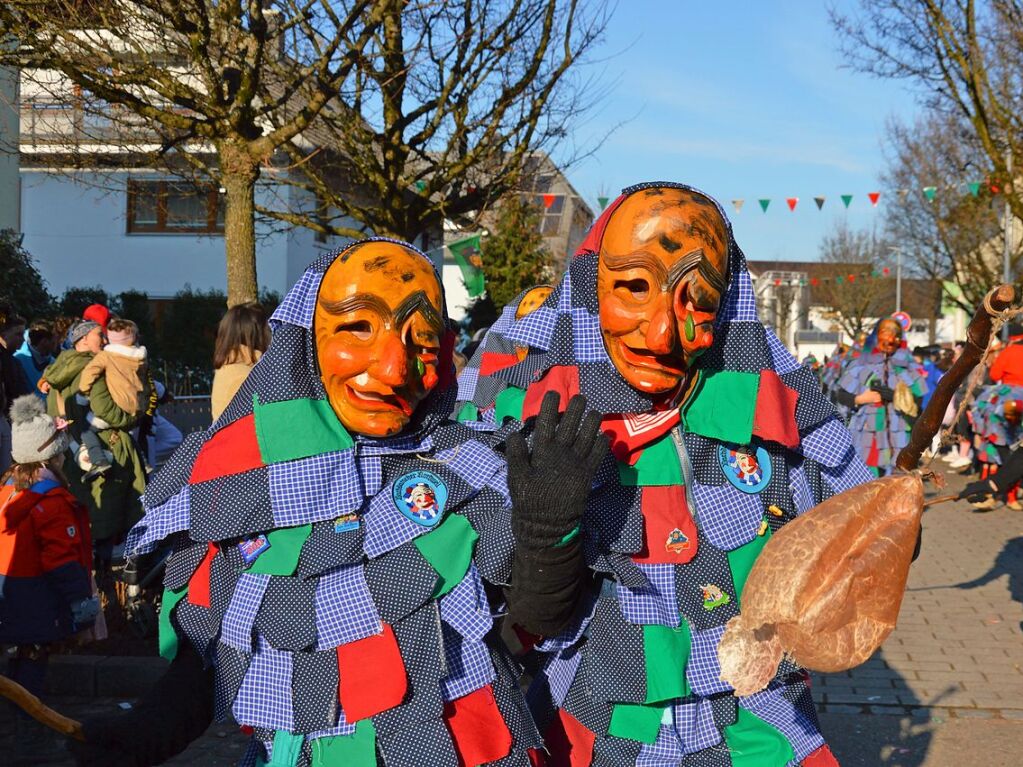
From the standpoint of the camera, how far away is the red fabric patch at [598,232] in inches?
109

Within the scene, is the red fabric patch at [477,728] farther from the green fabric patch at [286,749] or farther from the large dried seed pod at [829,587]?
the large dried seed pod at [829,587]

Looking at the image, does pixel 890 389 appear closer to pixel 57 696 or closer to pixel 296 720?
pixel 57 696

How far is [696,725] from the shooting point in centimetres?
263

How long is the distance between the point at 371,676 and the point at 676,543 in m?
0.76

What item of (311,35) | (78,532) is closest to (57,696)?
(78,532)

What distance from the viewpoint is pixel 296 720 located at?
2361mm

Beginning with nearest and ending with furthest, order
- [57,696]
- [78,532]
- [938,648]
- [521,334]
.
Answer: [521,334]
[78,532]
[57,696]
[938,648]

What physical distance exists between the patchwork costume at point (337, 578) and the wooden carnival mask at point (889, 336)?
815 centimetres

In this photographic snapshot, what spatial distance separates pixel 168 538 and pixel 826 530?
146cm

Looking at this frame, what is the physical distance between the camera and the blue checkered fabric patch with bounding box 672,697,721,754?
262cm

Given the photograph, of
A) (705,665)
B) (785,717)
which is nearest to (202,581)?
(705,665)

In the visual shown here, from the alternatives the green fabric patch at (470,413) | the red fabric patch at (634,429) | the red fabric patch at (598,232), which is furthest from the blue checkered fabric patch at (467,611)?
the green fabric patch at (470,413)

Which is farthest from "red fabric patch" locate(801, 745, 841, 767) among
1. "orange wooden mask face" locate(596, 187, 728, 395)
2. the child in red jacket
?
the child in red jacket

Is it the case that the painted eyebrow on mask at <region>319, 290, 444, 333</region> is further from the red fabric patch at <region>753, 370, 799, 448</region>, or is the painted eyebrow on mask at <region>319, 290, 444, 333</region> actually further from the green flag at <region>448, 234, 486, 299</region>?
the green flag at <region>448, 234, 486, 299</region>
